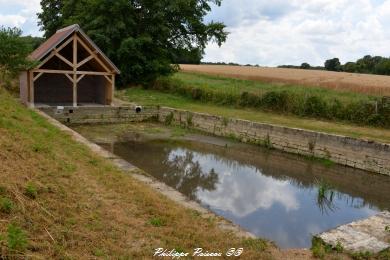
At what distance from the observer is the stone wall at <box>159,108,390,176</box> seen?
34.4 feet

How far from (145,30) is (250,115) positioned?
10.3 metres

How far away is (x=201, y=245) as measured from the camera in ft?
14.5

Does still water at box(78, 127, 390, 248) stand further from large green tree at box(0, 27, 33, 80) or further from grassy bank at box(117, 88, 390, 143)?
large green tree at box(0, 27, 33, 80)

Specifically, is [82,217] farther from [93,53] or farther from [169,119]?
[93,53]

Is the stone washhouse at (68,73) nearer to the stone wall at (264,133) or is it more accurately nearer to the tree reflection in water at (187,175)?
the stone wall at (264,133)

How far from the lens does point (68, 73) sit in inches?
675

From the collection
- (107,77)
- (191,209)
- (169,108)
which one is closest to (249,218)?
(191,209)

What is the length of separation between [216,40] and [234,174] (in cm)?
1515

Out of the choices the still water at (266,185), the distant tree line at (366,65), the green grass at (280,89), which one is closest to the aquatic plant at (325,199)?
the still water at (266,185)

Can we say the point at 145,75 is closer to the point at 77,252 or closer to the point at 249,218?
the point at 249,218

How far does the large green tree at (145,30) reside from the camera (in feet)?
72.0

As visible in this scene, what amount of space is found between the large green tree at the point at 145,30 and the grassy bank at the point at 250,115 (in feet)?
5.13

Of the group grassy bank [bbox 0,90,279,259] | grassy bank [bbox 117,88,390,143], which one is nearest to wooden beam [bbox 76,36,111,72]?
grassy bank [bbox 117,88,390,143]

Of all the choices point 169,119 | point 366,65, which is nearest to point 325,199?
point 169,119
